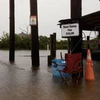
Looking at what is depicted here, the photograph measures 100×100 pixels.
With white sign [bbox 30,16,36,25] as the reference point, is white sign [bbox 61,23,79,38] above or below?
below

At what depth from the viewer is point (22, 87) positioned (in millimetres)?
9531

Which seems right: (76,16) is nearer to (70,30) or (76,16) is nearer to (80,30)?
(80,30)

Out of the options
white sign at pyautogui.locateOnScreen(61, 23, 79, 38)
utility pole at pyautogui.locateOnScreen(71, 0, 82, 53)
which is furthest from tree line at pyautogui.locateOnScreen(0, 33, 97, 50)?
white sign at pyautogui.locateOnScreen(61, 23, 79, 38)

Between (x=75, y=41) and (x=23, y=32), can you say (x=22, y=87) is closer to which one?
(x=75, y=41)

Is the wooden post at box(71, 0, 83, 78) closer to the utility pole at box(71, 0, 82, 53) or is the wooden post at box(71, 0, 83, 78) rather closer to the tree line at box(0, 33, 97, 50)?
the utility pole at box(71, 0, 82, 53)

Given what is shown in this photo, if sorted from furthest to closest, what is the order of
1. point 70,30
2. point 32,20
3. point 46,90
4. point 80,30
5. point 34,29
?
1. point 34,29
2. point 32,20
3. point 80,30
4. point 70,30
5. point 46,90

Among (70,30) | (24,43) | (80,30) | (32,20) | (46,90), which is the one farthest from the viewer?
(24,43)

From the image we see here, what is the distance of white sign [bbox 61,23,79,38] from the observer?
1122 centimetres

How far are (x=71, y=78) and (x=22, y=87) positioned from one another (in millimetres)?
2675

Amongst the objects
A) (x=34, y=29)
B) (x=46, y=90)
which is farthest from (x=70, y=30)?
(x=34, y=29)

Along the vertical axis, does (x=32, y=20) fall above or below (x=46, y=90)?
above

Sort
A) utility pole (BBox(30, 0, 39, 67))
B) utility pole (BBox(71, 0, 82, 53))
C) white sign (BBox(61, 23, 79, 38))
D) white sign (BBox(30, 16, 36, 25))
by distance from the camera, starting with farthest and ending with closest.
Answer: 1. utility pole (BBox(30, 0, 39, 67))
2. white sign (BBox(30, 16, 36, 25))
3. utility pole (BBox(71, 0, 82, 53))
4. white sign (BBox(61, 23, 79, 38))

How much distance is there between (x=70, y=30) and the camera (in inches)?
449

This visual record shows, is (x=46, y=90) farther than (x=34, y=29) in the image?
No
